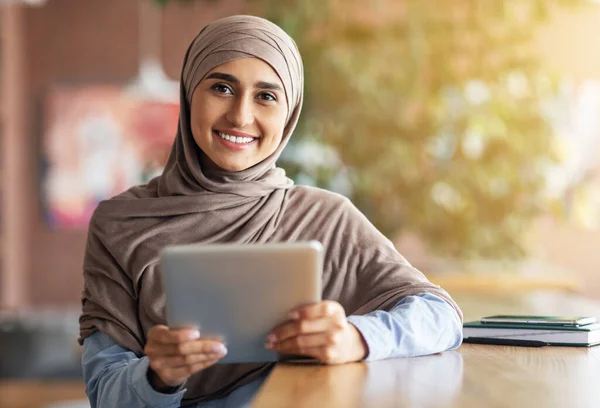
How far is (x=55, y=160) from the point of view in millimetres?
6797

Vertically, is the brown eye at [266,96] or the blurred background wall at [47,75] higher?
the blurred background wall at [47,75]

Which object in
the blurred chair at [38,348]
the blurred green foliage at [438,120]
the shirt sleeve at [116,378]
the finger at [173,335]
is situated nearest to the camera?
the finger at [173,335]

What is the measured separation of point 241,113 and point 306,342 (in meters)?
0.46

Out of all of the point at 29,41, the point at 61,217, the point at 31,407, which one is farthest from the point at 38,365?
the point at 29,41

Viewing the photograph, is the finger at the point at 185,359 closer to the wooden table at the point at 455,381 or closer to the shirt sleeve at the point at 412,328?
the wooden table at the point at 455,381

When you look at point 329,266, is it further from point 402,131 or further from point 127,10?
point 127,10

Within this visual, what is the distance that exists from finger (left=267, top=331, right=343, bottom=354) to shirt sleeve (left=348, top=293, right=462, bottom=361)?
0.25ft

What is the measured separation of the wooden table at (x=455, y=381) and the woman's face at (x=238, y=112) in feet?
1.45

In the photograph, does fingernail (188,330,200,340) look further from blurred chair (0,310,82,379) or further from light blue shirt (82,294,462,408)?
blurred chair (0,310,82,379)

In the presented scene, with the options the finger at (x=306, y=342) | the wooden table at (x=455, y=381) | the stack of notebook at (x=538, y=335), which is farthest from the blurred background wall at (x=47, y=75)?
the finger at (x=306, y=342)

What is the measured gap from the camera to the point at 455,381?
137 cm

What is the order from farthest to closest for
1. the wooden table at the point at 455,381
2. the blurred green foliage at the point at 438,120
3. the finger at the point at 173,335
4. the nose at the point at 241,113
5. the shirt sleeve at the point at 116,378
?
the blurred green foliage at the point at 438,120 → the nose at the point at 241,113 → the shirt sleeve at the point at 116,378 → the finger at the point at 173,335 → the wooden table at the point at 455,381

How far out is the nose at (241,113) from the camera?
1.68 meters

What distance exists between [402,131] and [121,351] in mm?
2795
